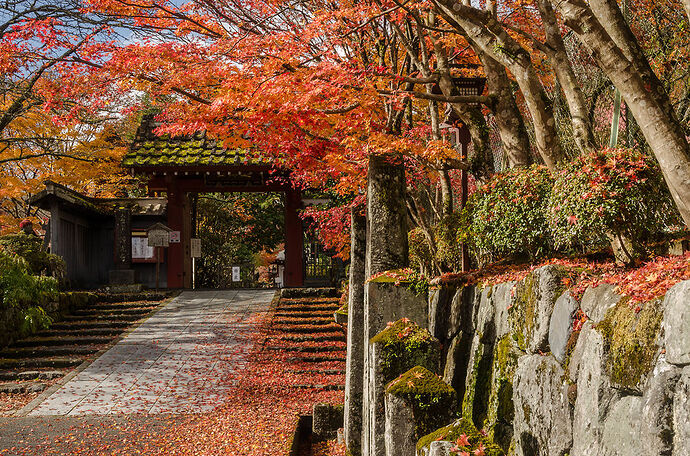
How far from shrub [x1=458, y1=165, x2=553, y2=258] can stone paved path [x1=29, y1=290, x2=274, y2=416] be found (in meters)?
5.44

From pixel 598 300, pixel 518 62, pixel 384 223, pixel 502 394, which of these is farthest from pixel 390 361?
pixel 518 62

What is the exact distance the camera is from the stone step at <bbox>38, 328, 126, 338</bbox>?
13.4 meters

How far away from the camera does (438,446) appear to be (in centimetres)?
387

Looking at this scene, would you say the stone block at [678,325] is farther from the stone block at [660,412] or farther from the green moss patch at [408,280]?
the green moss patch at [408,280]

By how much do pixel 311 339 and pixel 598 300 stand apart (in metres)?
10.2

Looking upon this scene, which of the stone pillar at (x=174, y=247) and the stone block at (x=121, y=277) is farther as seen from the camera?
the stone pillar at (x=174, y=247)

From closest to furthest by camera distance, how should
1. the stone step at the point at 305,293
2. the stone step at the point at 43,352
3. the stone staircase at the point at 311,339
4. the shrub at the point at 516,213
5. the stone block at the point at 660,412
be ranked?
the stone block at the point at 660,412, the shrub at the point at 516,213, the stone staircase at the point at 311,339, the stone step at the point at 43,352, the stone step at the point at 305,293

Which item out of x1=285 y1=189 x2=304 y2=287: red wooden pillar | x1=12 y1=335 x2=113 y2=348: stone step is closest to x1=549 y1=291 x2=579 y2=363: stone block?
x1=12 y1=335 x2=113 y2=348: stone step

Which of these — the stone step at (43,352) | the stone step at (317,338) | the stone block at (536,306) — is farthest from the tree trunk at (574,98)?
the stone step at (43,352)

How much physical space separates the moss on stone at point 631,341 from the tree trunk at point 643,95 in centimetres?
85

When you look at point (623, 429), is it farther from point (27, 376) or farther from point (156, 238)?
point (156, 238)

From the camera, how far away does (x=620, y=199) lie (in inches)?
151

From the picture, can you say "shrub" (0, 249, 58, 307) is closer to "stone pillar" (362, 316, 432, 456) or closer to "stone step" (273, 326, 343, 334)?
"stone step" (273, 326, 343, 334)

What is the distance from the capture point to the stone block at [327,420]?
26.5ft
